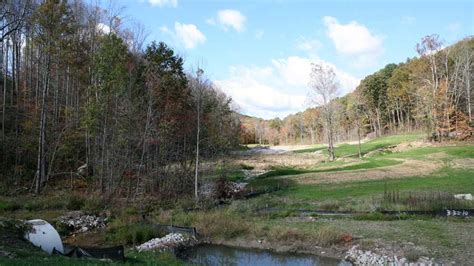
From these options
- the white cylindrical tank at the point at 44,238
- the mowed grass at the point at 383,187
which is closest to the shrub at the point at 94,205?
the white cylindrical tank at the point at 44,238

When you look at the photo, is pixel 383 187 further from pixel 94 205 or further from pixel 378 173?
pixel 94 205

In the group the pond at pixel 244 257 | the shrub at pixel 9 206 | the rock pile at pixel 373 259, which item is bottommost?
the pond at pixel 244 257

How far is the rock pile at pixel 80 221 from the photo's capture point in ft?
73.0

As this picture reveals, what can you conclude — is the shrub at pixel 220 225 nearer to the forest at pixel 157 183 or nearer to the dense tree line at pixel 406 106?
the forest at pixel 157 183

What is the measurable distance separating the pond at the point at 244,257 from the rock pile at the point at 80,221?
673cm

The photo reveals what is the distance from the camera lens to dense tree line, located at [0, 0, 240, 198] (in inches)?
1203

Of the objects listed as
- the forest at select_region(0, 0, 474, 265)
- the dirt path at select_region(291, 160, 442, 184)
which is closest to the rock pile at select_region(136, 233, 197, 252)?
the forest at select_region(0, 0, 474, 265)

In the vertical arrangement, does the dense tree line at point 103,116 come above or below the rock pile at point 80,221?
above

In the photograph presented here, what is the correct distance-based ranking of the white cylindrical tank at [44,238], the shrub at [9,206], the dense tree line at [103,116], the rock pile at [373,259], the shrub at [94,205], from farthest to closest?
the dense tree line at [103,116]
the shrub at [94,205]
the shrub at [9,206]
the rock pile at [373,259]
the white cylindrical tank at [44,238]

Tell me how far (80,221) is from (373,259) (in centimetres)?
1593

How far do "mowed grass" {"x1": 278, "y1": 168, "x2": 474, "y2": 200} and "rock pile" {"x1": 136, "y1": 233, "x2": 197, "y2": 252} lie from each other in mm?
12116

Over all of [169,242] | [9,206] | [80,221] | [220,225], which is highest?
[9,206]

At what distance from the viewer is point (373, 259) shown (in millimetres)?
15453

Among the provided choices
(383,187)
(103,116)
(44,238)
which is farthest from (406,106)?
(44,238)
